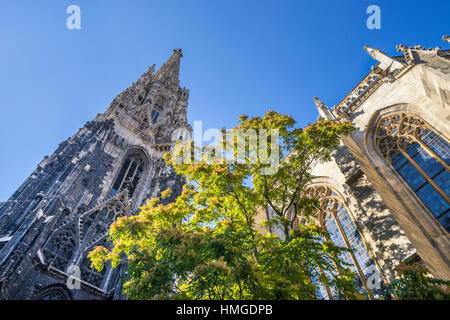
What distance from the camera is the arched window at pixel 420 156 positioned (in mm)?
8852

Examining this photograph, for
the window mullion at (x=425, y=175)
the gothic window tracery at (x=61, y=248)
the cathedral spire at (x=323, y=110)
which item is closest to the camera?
the window mullion at (x=425, y=175)

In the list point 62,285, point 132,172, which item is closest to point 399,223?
point 62,285

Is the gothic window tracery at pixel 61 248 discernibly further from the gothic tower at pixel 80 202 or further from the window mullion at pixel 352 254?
the window mullion at pixel 352 254

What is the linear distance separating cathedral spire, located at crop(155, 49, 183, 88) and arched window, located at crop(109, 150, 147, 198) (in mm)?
20609

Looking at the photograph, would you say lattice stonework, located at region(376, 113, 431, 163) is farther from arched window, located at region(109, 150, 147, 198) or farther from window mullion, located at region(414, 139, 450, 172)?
arched window, located at region(109, 150, 147, 198)

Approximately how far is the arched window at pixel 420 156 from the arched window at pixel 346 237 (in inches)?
108

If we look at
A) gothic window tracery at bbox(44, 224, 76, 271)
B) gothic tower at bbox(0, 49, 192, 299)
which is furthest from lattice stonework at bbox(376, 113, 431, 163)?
gothic window tracery at bbox(44, 224, 76, 271)

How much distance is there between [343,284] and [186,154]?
6464mm

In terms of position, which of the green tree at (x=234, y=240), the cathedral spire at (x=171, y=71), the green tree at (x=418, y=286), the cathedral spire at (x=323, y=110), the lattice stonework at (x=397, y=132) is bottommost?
the green tree at (x=418, y=286)

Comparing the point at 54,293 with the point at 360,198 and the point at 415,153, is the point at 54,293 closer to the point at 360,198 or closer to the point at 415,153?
the point at 360,198

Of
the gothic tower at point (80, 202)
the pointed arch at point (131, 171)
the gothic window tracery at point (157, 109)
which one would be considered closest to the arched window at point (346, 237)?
the gothic tower at point (80, 202)

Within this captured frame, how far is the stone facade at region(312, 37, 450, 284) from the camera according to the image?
26.1 ft

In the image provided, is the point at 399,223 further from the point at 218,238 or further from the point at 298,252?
the point at 218,238

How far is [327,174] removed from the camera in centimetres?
1211
